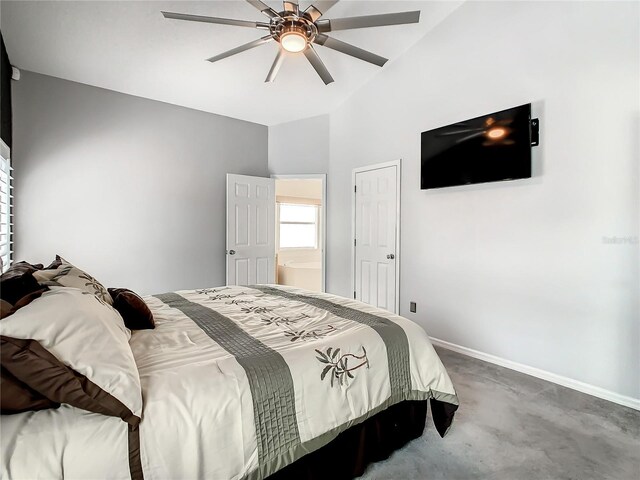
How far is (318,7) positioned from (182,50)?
5.50 feet

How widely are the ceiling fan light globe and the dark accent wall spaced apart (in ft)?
8.14

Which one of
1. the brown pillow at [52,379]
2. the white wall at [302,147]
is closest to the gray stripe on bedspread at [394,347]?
the brown pillow at [52,379]

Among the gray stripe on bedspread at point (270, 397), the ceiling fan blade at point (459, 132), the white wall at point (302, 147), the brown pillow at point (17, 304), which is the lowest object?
the gray stripe on bedspread at point (270, 397)

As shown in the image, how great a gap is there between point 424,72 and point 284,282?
397 centimetres

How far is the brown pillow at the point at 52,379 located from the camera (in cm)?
90

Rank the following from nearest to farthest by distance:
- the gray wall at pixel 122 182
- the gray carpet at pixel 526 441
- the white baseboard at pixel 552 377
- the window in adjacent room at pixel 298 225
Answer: the gray carpet at pixel 526 441 → the white baseboard at pixel 552 377 → the gray wall at pixel 122 182 → the window in adjacent room at pixel 298 225

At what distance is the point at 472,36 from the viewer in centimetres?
322

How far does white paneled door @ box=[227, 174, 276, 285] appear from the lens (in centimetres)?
455

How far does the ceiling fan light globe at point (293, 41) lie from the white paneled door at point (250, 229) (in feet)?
8.00

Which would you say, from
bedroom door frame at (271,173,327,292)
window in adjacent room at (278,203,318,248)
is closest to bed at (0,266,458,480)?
bedroom door frame at (271,173,327,292)

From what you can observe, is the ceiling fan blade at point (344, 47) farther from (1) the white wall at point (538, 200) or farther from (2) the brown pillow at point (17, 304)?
(2) the brown pillow at point (17, 304)

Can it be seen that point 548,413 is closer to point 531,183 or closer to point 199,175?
point 531,183

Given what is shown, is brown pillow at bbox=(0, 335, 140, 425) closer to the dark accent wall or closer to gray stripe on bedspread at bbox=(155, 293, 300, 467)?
gray stripe on bedspread at bbox=(155, 293, 300, 467)

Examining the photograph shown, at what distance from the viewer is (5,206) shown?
2.88 metres
